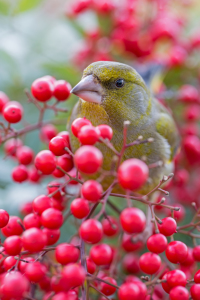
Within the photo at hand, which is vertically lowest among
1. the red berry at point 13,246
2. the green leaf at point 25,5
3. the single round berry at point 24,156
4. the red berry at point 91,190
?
the red berry at point 13,246

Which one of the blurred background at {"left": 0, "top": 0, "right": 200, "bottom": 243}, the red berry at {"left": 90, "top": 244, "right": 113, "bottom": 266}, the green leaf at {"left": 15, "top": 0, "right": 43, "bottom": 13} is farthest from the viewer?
the green leaf at {"left": 15, "top": 0, "right": 43, "bottom": 13}

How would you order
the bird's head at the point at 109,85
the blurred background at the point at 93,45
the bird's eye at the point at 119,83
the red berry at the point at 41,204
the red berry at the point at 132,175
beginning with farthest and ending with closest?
the blurred background at the point at 93,45, the bird's eye at the point at 119,83, the bird's head at the point at 109,85, the red berry at the point at 41,204, the red berry at the point at 132,175

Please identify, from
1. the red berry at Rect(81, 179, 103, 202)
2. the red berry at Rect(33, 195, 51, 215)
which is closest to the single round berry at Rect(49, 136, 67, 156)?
the red berry at Rect(33, 195, 51, 215)

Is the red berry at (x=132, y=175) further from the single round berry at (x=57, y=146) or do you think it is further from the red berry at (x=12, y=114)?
the red berry at (x=12, y=114)

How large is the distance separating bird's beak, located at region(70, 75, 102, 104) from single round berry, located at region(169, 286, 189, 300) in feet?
2.28

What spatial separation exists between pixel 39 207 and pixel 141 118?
2.31ft

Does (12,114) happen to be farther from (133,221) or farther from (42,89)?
(133,221)

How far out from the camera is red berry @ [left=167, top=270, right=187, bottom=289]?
0.90 m

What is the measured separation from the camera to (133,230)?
0.76 m

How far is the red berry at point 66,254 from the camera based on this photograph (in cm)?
84

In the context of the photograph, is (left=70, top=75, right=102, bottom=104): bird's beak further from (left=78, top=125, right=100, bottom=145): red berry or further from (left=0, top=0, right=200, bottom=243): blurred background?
(left=0, top=0, right=200, bottom=243): blurred background

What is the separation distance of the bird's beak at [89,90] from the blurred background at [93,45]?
1.82ft

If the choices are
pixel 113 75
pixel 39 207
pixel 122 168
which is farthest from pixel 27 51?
pixel 122 168

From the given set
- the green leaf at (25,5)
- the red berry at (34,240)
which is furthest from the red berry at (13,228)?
the green leaf at (25,5)
